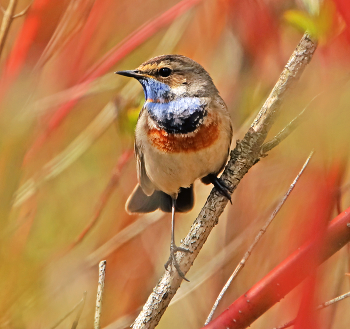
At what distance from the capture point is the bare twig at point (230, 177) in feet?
7.68

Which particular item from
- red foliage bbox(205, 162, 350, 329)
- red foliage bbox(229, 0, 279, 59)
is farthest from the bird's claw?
red foliage bbox(205, 162, 350, 329)

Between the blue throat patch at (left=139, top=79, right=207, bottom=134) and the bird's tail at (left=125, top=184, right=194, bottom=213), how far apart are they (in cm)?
85

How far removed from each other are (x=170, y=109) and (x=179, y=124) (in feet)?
0.53

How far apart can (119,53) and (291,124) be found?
129 centimetres

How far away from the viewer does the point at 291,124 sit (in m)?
2.28

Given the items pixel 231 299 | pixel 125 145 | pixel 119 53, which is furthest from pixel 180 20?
pixel 231 299

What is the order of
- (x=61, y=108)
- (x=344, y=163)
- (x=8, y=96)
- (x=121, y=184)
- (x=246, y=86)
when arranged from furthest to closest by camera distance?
→ (x=121, y=184), (x=246, y=86), (x=61, y=108), (x=8, y=96), (x=344, y=163)

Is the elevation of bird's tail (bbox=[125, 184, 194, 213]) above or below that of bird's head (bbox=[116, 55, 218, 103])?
below

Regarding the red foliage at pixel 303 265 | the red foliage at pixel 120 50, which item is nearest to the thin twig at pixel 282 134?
the red foliage at pixel 303 265

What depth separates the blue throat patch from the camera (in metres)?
3.31

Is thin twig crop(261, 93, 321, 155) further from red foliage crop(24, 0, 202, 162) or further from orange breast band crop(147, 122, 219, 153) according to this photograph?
red foliage crop(24, 0, 202, 162)

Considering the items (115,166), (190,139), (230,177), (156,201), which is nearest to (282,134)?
(230,177)

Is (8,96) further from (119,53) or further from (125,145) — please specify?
(125,145)

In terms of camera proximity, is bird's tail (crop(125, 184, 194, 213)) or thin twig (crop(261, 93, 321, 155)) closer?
thin twig (crop(261, 93, 321, 155))
